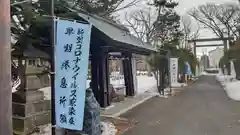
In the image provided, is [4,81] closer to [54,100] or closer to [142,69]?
[54,100]

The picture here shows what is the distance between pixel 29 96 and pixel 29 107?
0.29 meters

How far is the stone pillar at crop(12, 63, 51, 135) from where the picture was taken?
858 cm

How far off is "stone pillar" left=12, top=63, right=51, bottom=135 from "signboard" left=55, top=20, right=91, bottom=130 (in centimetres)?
276

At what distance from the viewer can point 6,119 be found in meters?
3.52

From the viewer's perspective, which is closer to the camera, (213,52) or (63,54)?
(63,54)

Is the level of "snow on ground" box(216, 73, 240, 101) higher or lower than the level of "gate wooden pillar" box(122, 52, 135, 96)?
lower

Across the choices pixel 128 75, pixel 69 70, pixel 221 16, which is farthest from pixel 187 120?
pixel 221 16

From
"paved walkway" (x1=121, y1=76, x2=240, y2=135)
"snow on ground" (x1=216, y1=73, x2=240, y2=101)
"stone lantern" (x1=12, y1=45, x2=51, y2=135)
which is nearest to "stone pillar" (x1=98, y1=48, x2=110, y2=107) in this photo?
"paved walkway" (x1=121, y1=76, x2=240, y2=135)

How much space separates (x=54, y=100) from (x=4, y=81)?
2.66 meters

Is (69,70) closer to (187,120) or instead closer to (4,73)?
(4,73)

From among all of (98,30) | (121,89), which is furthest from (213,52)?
(98,30)

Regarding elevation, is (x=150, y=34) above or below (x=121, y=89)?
above

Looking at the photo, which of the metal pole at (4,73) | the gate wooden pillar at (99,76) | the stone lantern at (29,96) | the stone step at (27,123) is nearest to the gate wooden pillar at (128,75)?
the gate wooden pillar at (99,76)

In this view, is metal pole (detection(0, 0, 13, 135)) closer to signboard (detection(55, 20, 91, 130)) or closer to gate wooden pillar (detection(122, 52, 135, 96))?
signboard (detection(55, 20, 91, 130))
